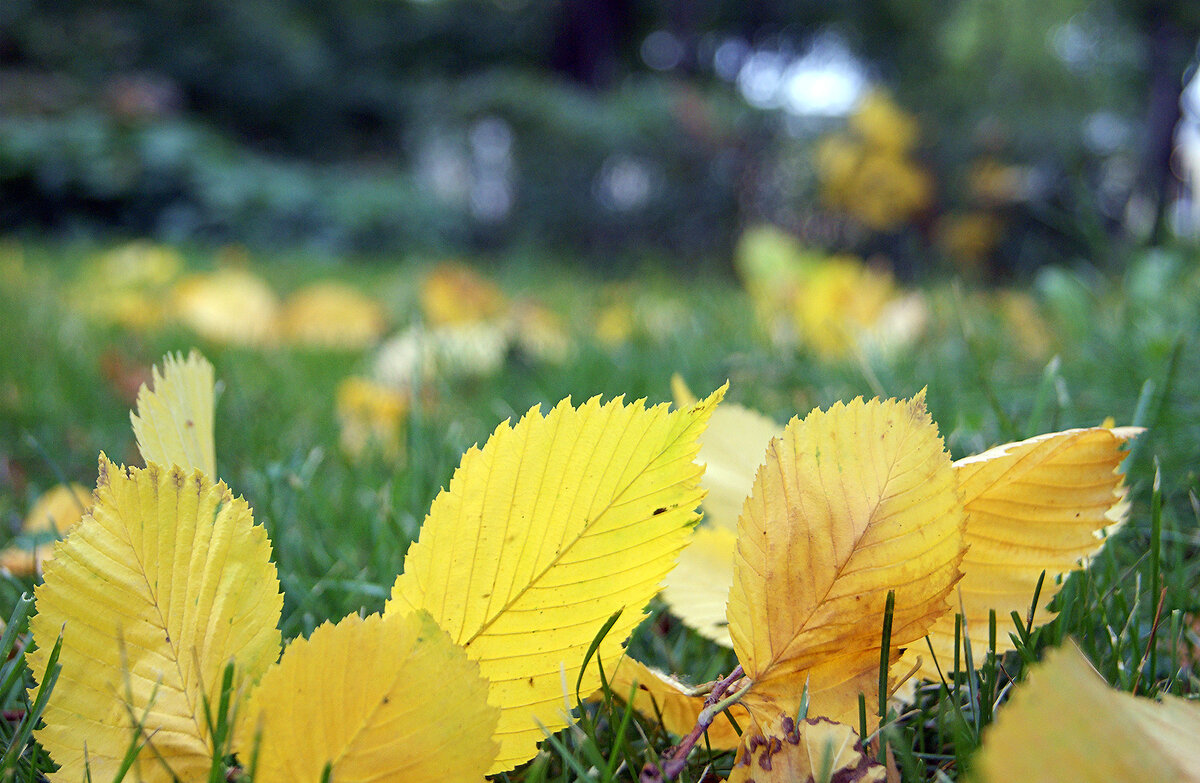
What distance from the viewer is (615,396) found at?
788 millimetres

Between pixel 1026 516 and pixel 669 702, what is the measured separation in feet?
0.66

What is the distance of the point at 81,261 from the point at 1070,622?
156 inches

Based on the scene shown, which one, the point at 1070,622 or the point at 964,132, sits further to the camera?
the point at 964,132

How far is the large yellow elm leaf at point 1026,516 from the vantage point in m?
0.38

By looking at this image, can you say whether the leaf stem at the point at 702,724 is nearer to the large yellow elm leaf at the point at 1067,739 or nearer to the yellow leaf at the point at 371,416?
the large yellow elm leaf at the point at 1067,739

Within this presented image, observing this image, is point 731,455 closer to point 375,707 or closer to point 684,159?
point 375,707

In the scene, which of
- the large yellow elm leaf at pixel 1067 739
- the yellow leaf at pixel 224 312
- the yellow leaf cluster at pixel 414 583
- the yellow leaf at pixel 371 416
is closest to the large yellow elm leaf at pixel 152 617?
the yellow leaf cluster at pixel 414 583

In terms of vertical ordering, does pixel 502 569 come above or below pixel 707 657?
above

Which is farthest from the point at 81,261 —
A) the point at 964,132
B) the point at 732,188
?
the point at 964,132

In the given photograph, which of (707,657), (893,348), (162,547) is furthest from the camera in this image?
(893,348)

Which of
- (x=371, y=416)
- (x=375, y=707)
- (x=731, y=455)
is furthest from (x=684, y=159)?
(x=375, y=707)

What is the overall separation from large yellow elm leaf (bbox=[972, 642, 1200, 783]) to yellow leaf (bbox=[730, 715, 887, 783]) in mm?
106

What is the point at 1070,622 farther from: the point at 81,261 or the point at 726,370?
the point at 81,261

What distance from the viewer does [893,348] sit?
58.7 inches
